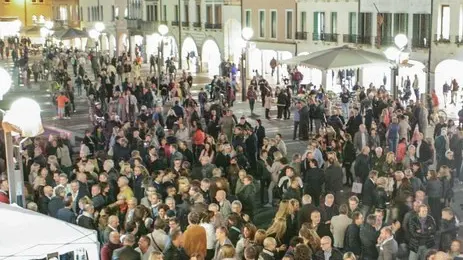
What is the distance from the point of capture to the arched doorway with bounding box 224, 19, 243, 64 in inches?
2064

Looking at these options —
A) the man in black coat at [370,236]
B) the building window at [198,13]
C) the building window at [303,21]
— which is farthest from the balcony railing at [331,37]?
the man in black coat at [370,236]

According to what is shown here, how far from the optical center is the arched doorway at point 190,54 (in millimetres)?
56844

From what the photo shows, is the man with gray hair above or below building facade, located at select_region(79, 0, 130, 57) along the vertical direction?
below

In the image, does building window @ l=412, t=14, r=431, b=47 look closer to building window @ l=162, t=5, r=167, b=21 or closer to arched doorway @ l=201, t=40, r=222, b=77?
arched doorway @ l=201, t=40, r=222, b=77

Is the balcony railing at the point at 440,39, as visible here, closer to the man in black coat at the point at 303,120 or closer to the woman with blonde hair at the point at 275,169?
the man in black coat at the point at 303,120

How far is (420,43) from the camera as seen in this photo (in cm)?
3778

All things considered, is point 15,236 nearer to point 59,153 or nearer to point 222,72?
point 59,153

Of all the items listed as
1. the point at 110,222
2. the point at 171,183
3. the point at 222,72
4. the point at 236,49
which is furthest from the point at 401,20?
the point at 110,222

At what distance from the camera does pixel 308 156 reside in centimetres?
1568

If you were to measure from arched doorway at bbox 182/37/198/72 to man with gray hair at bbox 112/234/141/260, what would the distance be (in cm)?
4527

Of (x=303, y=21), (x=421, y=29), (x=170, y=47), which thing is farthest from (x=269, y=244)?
(x=170, y=47)

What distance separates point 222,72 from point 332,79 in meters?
5.89

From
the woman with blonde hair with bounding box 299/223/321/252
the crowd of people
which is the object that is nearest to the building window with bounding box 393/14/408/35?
the crowd of people

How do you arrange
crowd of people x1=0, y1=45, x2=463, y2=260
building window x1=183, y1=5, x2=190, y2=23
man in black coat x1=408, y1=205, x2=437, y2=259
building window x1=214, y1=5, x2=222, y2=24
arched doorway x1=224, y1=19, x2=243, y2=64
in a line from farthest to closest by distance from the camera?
1. building window x1=183, y1=5, x2=190, y2=23
2. building window x1=214, y1=5, x2=222, y2=24
3. arched doorway x1=224, y1=19, x2=243, y2=64
4. man in black coat x1=408, y1=205, x2=437, y2=259
5. crowd of people x1=0, y1=45, x2=463, y2=260
